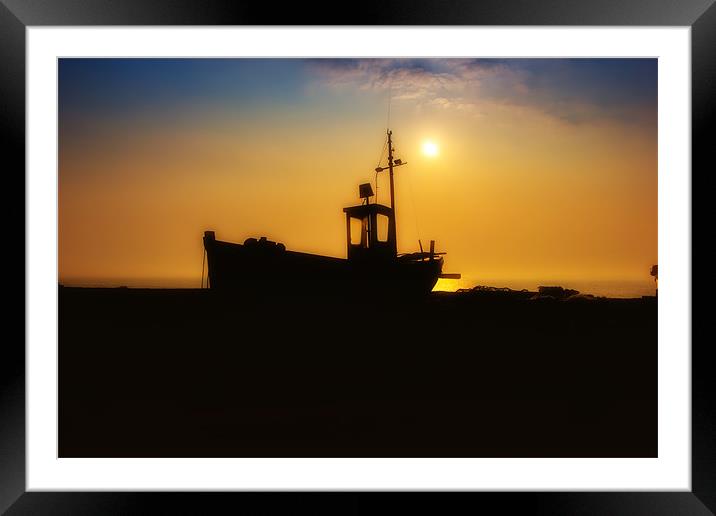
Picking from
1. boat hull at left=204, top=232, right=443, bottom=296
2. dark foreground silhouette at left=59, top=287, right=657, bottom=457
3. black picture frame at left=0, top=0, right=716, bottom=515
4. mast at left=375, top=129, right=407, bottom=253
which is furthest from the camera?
boat hull at left=204, top=232, right=443, bottom=296

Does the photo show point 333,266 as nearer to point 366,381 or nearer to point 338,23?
point 366,381

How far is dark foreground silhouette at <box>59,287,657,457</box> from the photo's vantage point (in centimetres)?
242

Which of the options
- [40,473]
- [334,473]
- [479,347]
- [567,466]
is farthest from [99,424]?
[479,347]

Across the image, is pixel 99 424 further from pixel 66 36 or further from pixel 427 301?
pixel 427 301

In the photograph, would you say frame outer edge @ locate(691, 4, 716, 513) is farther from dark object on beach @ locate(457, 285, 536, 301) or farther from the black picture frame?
dark object on beach @ locate(457, 285, 536, 301)

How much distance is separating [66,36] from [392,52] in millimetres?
1203

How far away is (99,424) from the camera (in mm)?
2641

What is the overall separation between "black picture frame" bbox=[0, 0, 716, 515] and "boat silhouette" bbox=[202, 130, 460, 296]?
3077mm

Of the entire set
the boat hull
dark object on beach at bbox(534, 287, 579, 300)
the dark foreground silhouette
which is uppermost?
the boat hull

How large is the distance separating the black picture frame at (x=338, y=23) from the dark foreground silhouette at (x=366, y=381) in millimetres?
716

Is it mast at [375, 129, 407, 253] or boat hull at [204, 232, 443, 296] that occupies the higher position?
mast at [375, 129, 407, 253]

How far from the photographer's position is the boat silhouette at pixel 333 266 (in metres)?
4.73

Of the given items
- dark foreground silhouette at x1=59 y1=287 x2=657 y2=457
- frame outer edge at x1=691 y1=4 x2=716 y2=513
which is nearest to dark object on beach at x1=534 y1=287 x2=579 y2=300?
dark foreground silhouette at x1=59 y1=287 x2=657 y2=457

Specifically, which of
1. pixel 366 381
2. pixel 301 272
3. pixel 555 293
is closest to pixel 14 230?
pixel 366 381
